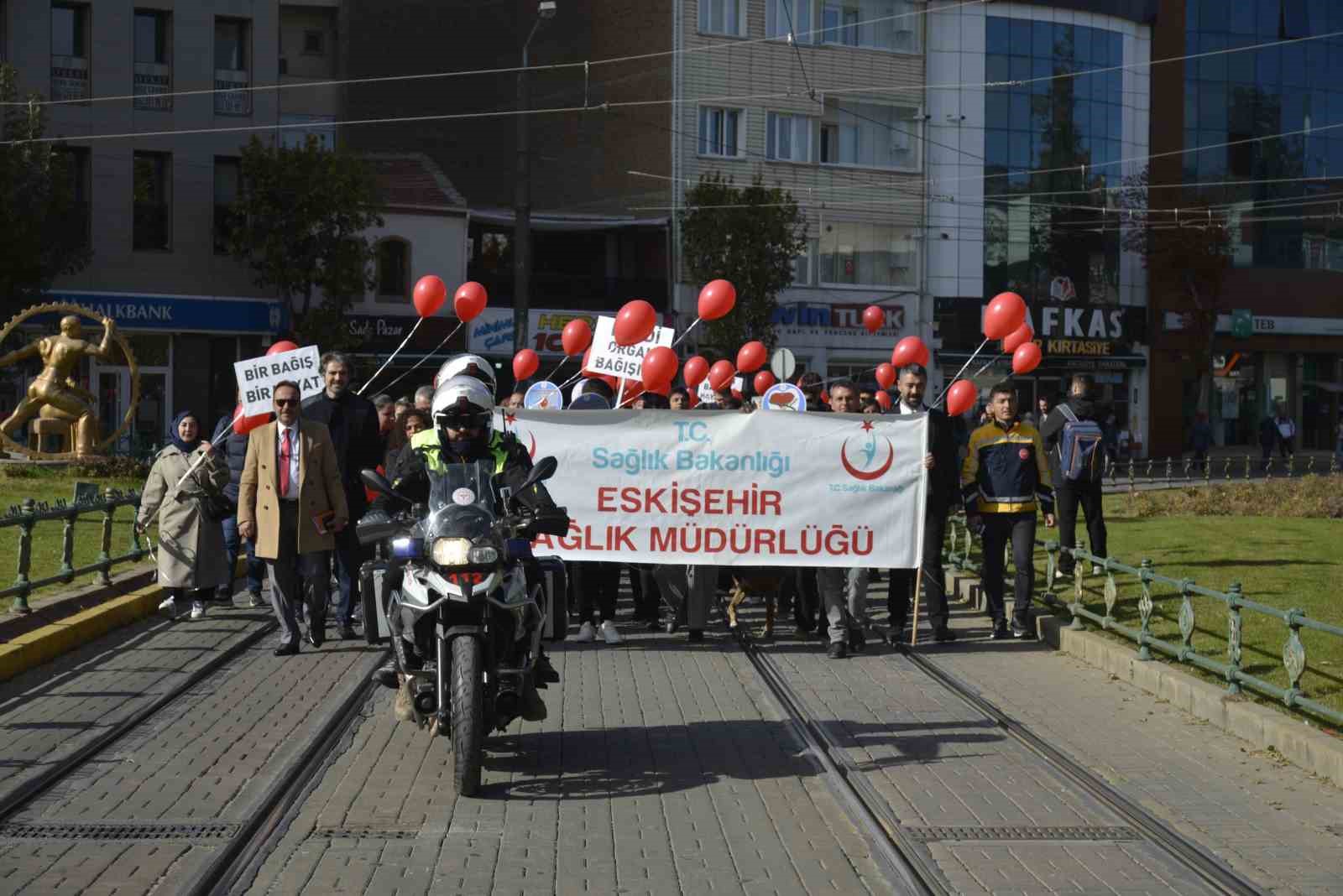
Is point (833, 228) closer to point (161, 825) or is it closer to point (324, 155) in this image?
point (324, 155)

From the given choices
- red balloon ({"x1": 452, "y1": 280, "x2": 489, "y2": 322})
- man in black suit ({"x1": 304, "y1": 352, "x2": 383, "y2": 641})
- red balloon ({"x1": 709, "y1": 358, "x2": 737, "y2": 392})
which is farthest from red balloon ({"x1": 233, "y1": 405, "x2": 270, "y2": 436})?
red balloon ({"x1": 709, "y1": 358, "x2": 737, "y2": 392})

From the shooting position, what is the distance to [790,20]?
49781 mm

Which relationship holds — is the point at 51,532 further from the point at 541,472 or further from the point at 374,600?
the point at 541,472

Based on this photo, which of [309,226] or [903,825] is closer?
[903,825]

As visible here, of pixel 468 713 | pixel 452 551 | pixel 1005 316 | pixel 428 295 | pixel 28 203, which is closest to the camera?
pixel 468 713

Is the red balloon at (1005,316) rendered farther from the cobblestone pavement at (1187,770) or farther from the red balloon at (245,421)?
the red balloon at (245,421)

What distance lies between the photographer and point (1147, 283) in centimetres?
5734

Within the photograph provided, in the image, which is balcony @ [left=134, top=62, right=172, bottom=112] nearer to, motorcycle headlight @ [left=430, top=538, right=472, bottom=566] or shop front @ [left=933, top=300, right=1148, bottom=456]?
shop front @ [left=933, top=300, right=1148, bottom=456]

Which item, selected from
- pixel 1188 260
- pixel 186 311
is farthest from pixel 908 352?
pixel 1188 260

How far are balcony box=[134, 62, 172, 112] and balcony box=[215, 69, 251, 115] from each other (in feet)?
3.81

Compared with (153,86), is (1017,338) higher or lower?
lower

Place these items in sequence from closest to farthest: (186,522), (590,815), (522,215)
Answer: (590,815) < (186,522) < (522,215)

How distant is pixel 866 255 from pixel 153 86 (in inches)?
799

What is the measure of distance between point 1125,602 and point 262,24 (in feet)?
109
